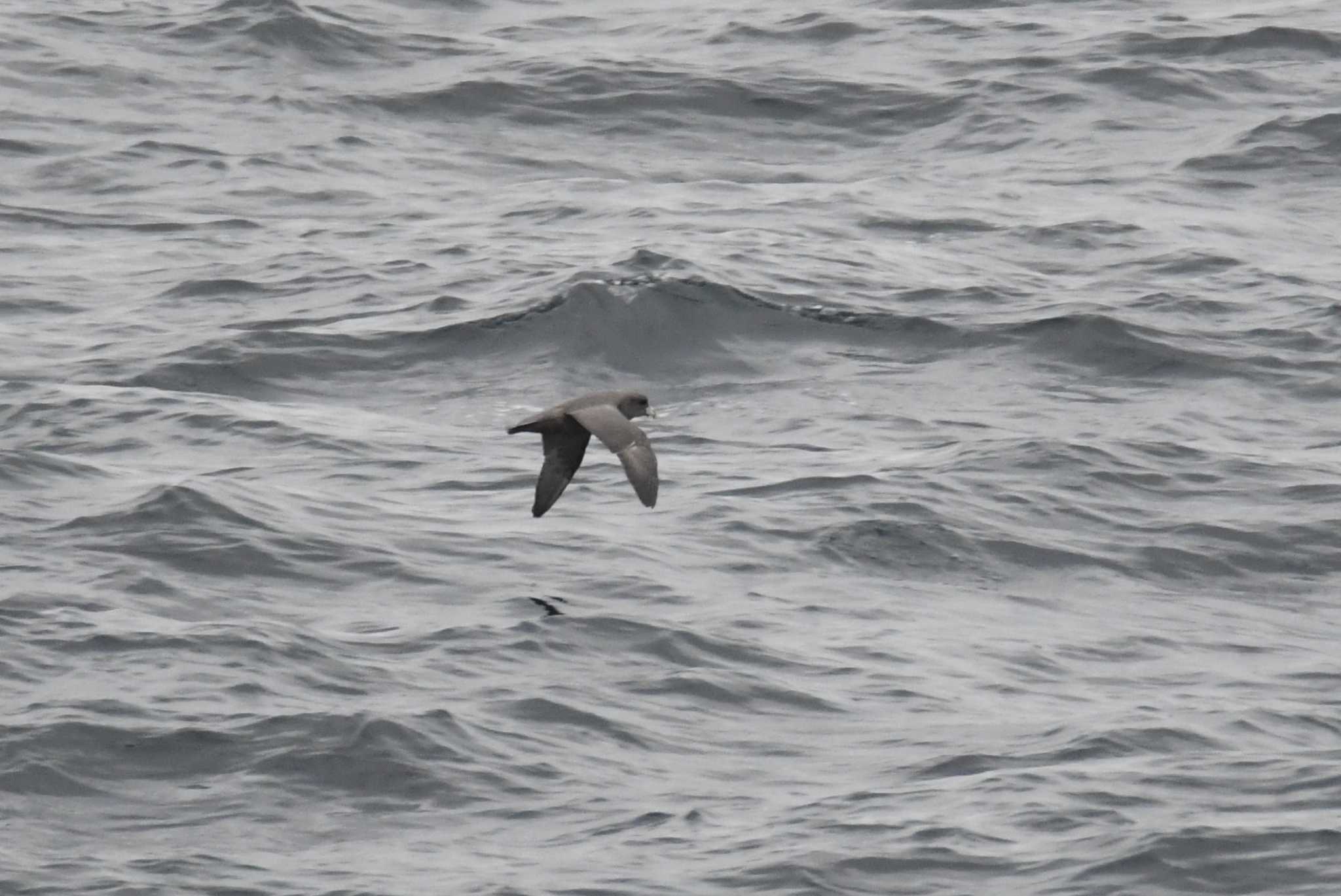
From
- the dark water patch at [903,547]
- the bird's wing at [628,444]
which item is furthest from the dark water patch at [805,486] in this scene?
A: the bird's wing at [628,444]

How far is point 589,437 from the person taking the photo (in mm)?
12258

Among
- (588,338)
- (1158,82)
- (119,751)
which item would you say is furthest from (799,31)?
(119,751)

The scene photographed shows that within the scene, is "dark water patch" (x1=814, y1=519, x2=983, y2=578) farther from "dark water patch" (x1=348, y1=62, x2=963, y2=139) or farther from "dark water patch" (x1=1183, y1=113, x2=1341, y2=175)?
"dark water patch" (x1=348, y1=62, x2=963, y2=139)

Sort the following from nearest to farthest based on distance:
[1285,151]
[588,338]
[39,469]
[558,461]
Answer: [558,461] < [39,469] < [588,338] < [1285,151]

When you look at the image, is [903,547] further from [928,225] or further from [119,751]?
[928,225]

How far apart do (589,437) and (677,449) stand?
2867 mm

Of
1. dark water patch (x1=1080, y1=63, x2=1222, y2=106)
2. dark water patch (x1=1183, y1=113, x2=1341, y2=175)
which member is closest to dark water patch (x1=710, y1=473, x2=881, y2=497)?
dark water patch (x1=1183, y1=113, x2=1341, y2=175)

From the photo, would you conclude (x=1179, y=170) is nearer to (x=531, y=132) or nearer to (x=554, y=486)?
(x=531, y=132)

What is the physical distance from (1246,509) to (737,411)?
322cm

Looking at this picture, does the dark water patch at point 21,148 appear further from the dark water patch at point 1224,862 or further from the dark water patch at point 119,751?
the dark water patch at point 1224,862

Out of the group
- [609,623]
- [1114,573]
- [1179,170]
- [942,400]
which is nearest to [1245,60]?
[1179,170]

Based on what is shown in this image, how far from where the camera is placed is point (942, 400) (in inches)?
631

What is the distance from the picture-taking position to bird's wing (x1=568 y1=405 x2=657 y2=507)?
35.7 feet

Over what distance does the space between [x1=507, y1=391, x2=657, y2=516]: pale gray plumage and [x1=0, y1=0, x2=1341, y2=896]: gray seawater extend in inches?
26.5
